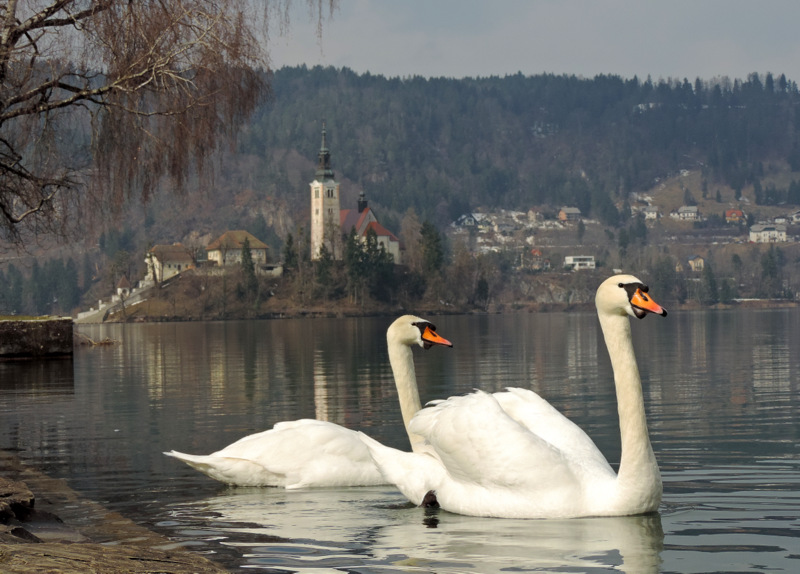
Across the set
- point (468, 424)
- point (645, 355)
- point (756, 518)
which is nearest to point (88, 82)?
point (468, 424)

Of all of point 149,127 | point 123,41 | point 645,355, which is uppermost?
point 123,41

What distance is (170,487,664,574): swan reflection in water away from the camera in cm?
868

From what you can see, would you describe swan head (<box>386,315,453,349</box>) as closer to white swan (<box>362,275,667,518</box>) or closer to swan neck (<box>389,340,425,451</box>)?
swan neck (<box>389,340,425,451</box>)

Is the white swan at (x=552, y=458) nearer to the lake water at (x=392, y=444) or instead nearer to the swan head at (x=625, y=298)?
the swan head at (x=625, y=298)

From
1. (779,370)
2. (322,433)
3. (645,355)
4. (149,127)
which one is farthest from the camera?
(645,355)

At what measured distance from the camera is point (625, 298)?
9844mm

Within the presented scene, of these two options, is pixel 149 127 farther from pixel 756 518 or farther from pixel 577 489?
pixel 756 518

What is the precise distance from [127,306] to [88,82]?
178 m

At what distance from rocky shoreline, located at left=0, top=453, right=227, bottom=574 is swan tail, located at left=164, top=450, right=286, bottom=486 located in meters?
1.40

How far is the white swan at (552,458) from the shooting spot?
386 inches

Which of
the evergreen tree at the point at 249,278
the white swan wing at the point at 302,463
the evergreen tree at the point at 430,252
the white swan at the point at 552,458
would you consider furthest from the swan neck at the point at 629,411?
the evergreen tree at the point at 430,252

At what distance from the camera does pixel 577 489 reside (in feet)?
32.7

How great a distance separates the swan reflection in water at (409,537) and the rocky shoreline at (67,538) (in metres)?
0.59

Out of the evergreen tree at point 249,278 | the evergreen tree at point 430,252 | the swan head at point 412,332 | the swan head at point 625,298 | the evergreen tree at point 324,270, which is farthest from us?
the evergreen tree at point 430,252
